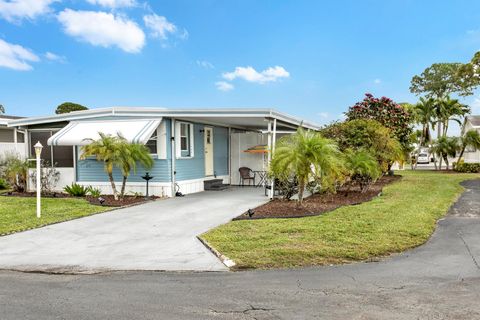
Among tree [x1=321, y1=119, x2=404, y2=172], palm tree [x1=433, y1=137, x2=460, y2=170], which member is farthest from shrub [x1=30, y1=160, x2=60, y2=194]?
palm tree [x1=433, y1=137, x2=460, y2=170]

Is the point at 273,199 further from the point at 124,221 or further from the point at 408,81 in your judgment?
the point at 408,81

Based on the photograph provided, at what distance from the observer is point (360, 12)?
19.1 metres

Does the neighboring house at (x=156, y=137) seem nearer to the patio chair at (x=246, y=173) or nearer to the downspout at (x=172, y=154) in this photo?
the downspout at (x=172, y=154)

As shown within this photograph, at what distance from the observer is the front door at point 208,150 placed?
16797mm

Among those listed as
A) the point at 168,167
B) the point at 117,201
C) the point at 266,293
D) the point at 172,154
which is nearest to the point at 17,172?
the point at 117,201

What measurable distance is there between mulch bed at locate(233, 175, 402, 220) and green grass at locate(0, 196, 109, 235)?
4650 mm

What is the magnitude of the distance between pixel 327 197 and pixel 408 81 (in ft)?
162

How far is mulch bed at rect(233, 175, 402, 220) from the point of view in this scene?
33.2 feet

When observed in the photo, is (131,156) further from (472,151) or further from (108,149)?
(472,151)

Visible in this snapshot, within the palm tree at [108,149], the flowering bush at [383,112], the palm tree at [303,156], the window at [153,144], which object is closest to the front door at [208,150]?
the window at [153,144]

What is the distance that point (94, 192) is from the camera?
14.3 metres

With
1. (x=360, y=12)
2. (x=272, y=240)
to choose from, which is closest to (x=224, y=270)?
(x=272, y=240)

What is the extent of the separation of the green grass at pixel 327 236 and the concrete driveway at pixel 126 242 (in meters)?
0.61

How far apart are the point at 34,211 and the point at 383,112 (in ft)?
57.1
